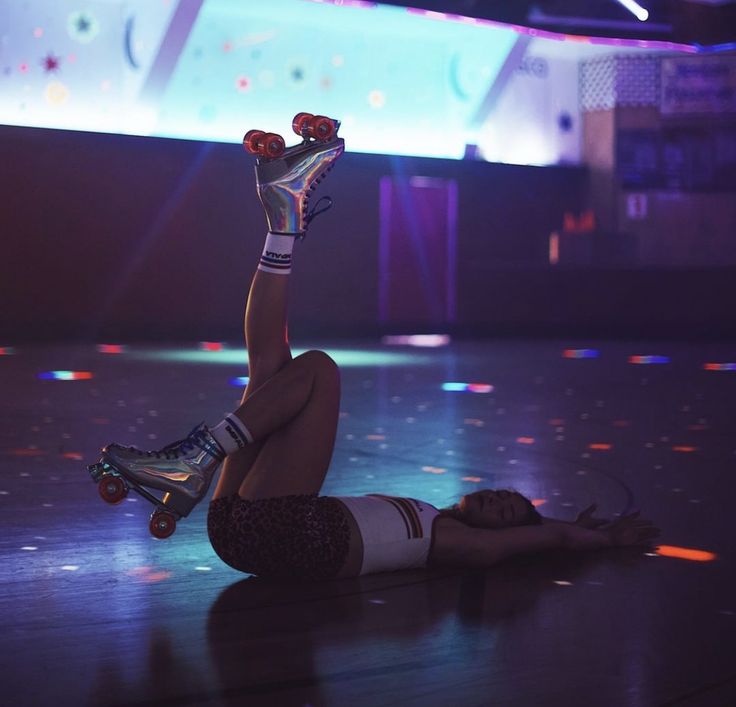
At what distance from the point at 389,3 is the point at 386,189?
85.9 inches

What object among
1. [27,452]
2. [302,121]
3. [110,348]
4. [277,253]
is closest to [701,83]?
[110,348]

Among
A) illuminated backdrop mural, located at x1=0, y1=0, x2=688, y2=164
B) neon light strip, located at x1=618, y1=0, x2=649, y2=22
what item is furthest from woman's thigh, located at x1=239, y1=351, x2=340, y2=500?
neon light strip, located at x1=618, y1=0, x2=649, y2=22

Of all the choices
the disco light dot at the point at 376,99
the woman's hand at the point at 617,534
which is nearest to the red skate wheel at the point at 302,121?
the woman's hand at the point at 617,534

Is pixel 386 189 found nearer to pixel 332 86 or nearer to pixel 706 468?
pixel 332 86

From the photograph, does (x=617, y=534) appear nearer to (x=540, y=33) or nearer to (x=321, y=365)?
(x=321, y=365)

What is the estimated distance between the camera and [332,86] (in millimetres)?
11977

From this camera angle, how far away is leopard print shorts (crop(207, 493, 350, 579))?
2.26m

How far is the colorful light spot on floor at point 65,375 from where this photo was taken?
693cm

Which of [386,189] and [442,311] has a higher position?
[386,189]

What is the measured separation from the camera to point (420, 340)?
454 inches

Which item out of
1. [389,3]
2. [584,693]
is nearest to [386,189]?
[389,3]

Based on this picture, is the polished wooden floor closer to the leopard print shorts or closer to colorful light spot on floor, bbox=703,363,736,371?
the leopard print shorts

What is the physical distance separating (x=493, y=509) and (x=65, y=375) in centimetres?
507

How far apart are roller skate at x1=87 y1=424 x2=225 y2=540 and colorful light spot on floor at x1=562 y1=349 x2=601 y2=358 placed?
23.8 feet
